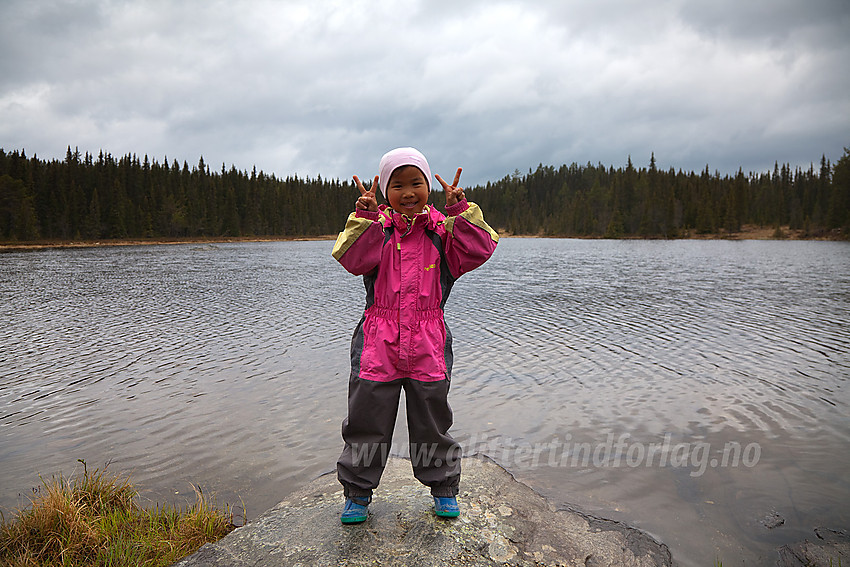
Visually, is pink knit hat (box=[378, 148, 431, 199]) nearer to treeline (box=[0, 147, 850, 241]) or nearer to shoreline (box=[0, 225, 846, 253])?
shoreline (box=[0, 225, 846, 253])

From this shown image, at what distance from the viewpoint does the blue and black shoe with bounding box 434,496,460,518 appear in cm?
339

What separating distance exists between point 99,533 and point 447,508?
7.93ft

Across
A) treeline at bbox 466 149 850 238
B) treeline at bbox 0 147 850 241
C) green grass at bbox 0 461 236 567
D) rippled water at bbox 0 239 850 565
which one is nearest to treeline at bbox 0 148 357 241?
treeline at bbox 0 147 850 241

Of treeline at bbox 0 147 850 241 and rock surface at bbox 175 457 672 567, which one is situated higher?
treeline at bbox 0 147 850 241

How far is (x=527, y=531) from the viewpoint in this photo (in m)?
3.46

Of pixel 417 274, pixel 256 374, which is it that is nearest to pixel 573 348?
pixel 256 374

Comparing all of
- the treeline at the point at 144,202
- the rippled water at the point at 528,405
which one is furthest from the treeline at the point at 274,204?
the rippled water at the point at 528,405

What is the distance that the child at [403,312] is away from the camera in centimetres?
311

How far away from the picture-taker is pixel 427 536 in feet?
10.5

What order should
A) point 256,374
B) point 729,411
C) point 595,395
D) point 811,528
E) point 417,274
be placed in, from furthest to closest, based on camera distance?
point 256,374
point 595,395
point 729,411
point 811,528
point 417,274

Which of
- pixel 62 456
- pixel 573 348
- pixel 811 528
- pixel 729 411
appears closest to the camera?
pixel 811 528

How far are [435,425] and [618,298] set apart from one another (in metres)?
16.9

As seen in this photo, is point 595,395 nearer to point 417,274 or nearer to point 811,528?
point 811,528

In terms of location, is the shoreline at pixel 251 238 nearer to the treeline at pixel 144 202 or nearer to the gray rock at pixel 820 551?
the treeline at pixel 144 202
